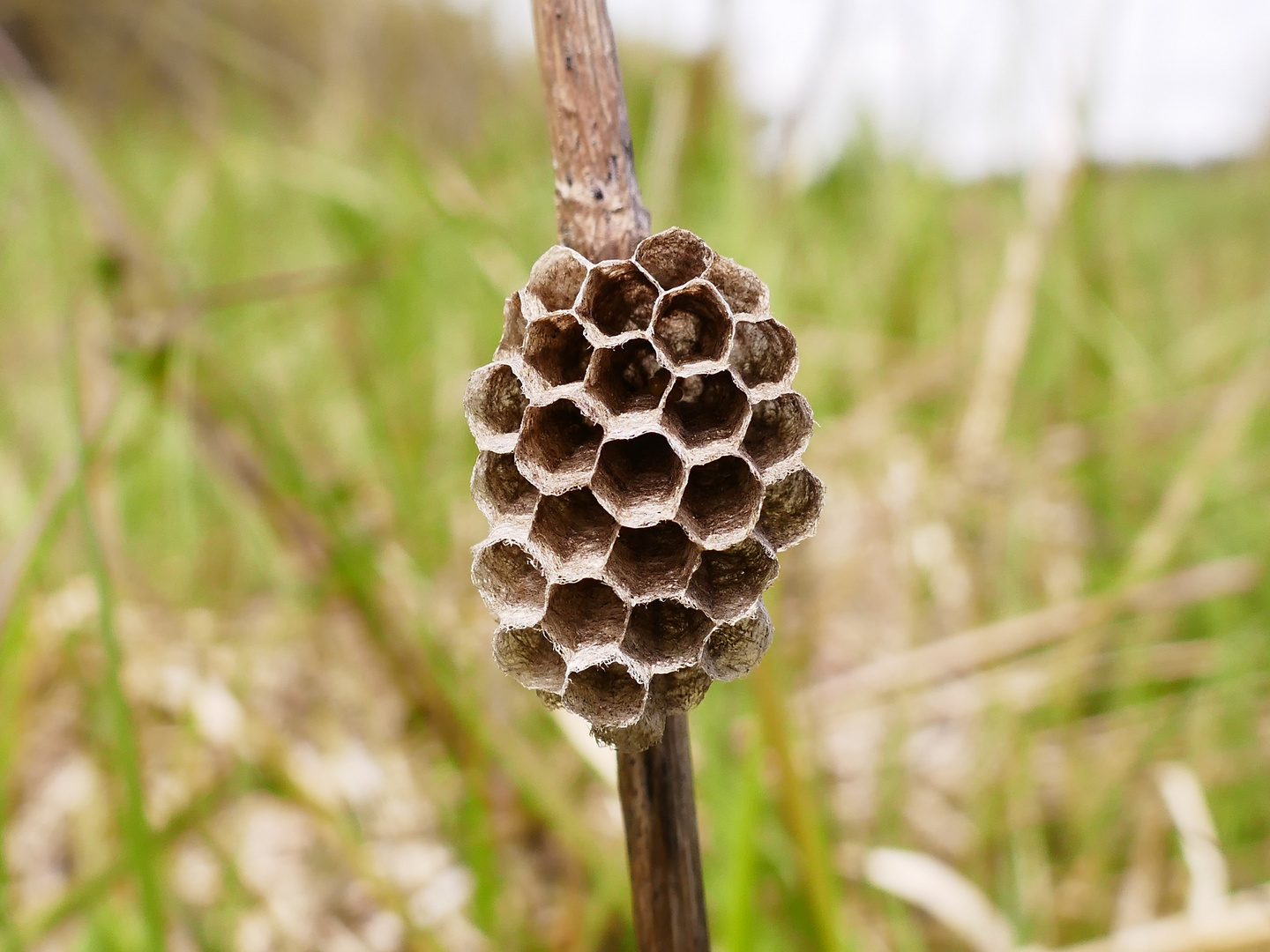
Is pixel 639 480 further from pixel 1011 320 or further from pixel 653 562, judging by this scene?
pixel 1011 320

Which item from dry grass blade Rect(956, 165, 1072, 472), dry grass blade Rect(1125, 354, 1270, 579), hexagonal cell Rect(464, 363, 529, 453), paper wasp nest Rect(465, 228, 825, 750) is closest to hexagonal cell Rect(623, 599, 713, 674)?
paper wasp nest Rect(465, 228, 825, 750)

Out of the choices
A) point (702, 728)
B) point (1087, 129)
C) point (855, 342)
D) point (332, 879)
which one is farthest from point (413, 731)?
point (1087, 129)

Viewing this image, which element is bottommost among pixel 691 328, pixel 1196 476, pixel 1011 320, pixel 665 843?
pixel 665 843

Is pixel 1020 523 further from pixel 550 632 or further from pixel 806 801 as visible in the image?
pixel 550 632

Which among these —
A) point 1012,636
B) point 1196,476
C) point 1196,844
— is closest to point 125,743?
point 1196,844

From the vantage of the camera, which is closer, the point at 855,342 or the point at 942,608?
the point at 942,608

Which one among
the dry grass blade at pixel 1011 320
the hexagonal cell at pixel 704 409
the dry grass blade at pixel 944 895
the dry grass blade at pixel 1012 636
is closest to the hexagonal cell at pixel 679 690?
the hexagonal cell at pixel 704 409

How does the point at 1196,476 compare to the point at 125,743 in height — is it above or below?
above
